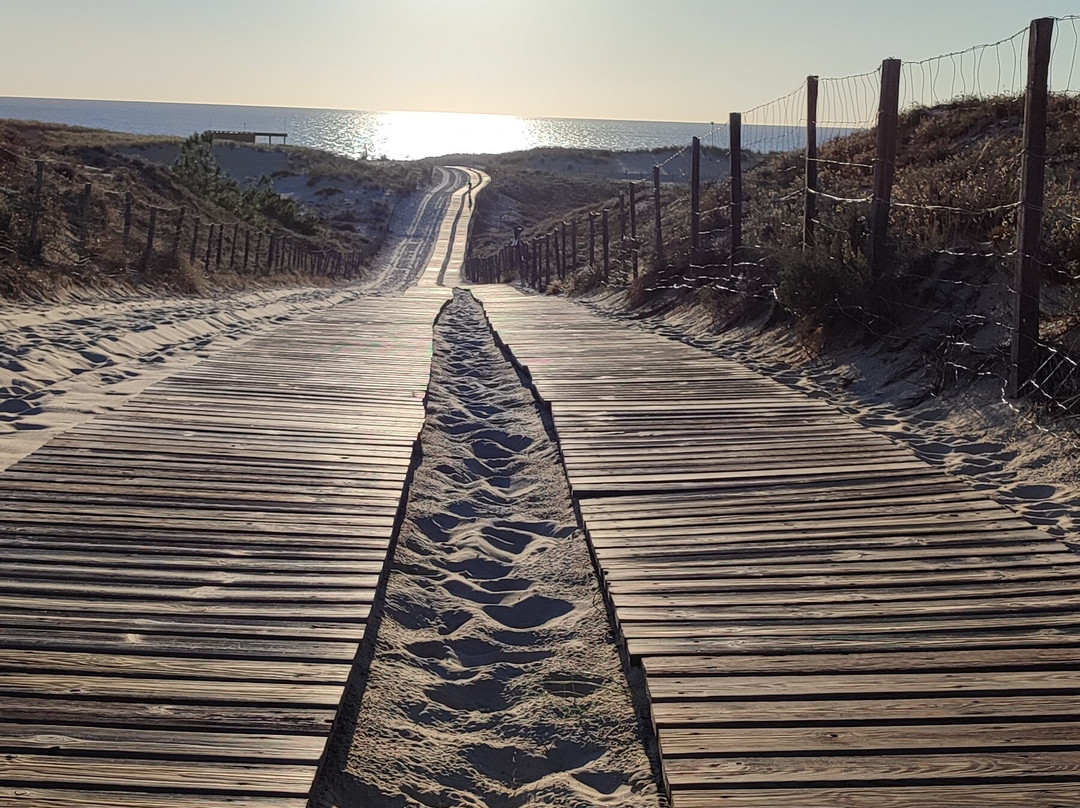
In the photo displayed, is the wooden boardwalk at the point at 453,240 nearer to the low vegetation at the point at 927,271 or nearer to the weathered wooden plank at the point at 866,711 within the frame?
the low vegetation at the point at 927,271

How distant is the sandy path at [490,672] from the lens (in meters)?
2.95

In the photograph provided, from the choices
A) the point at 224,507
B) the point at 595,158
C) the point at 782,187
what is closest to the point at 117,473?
the point at 224,507

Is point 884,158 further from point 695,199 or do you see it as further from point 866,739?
point 866,739

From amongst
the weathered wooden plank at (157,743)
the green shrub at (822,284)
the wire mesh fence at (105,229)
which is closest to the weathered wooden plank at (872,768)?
the weathered wooden plank at (157,743)

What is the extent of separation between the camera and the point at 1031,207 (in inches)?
247

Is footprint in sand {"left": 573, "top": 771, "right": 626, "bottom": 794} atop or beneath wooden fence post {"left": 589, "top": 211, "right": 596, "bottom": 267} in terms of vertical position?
beneath

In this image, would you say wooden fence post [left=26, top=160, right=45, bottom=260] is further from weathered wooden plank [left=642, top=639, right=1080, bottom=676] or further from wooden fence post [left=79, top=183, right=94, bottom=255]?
weathered wooden plank [left=642, top=639, right=1080, bottom=676]

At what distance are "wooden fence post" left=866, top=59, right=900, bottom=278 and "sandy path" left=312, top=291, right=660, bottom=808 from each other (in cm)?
428

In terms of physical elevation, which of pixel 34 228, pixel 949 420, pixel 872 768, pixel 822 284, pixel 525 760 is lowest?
pixel 525 760

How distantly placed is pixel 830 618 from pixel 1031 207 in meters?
3.92

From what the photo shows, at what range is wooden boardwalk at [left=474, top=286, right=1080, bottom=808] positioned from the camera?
263cm

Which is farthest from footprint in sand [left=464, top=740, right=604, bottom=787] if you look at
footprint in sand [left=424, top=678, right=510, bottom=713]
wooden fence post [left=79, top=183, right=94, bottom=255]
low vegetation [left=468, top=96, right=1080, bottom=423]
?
wooden fence post [left=79, top=183, right=94, bottom=255]

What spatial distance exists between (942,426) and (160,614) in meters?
5.04

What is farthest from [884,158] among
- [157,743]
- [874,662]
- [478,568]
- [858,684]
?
[157,743]
